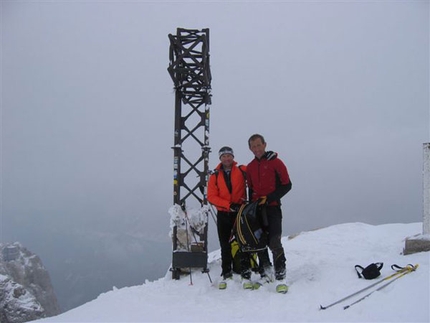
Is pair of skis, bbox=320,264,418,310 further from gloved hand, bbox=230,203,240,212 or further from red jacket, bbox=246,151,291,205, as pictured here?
gloved hand, bbox=230,203,240,212

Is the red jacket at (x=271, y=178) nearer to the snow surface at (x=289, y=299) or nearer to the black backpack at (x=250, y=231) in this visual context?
the black backpack at (x=250, y=231)

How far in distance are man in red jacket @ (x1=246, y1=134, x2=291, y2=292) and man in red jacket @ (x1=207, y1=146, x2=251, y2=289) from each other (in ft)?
1.18

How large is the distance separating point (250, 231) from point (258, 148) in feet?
4.97

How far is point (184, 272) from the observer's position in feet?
21.8

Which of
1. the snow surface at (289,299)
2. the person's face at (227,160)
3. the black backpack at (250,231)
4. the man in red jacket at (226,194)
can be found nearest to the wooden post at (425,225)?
the snow surface at (289,299)

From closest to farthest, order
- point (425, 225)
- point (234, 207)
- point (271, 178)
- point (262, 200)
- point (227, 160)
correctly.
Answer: point (262, 200) < point (271, 178) < point (234, 207) < point (227, 160) < point (425, 225)

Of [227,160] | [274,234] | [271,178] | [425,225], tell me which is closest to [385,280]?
[274,234]

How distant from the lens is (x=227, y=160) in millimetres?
5715

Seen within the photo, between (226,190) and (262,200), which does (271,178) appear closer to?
(262,200)

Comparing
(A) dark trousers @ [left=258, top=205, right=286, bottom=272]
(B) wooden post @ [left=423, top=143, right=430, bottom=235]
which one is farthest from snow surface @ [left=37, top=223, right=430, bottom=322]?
(B) wooden post @ [left=423, top=143, right=430, bottom=235]

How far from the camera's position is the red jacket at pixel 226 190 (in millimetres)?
5645

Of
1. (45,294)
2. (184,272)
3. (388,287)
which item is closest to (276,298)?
(388,287)

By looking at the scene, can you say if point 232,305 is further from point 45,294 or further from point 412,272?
point 45,294

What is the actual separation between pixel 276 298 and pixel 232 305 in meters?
0.70
